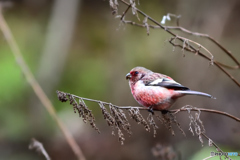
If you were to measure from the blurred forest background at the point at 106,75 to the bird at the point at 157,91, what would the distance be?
108 inches

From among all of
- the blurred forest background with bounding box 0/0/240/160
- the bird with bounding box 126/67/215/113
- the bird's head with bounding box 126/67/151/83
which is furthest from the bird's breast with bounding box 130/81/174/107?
the blurred forest background with bounding box 0/0/240/160

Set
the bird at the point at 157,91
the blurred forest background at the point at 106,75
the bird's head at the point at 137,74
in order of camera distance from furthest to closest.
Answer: the blurred forest background at the point at 106,75 → the bird's head at the point at 137,74 → the bird at the point at 157,91

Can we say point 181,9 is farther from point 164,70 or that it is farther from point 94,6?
point 94,6

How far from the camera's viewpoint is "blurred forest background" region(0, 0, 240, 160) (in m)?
7.27

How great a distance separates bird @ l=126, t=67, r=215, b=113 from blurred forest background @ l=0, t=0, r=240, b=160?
8.99ft

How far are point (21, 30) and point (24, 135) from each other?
3298mm

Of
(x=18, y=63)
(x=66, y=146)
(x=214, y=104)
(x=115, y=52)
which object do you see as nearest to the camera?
(x=18, y=63)

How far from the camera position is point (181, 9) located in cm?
830

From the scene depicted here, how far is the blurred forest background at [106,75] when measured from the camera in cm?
727

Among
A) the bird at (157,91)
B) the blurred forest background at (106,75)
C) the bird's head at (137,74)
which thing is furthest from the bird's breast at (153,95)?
the blurred forest background at (106,75)

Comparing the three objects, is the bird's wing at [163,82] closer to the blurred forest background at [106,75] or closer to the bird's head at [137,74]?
the bird's head at [137,74]

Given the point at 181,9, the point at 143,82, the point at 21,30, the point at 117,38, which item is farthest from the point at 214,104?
the point at 21,30

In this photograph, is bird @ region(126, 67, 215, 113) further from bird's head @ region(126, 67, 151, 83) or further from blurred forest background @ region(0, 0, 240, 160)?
blurred forest background @ region(0, 0, 240, 160)

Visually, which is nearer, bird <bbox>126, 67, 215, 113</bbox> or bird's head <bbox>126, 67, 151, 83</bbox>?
bird <bbox>126, 67, 215, 113</bbox>
